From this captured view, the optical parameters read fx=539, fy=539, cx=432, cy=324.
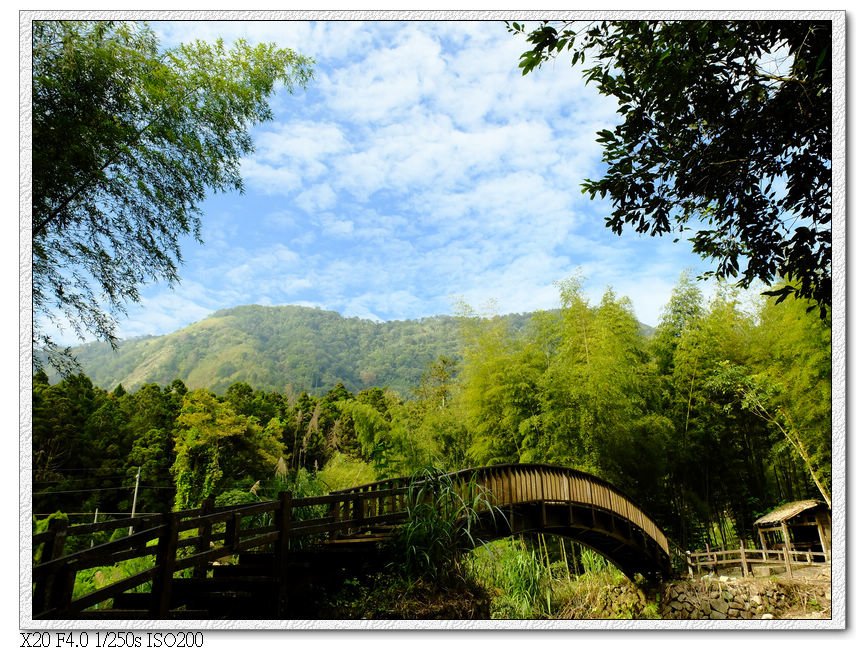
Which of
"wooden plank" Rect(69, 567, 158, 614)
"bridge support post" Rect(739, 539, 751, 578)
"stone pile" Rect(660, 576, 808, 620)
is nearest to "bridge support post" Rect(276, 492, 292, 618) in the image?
"wooden plank" Rect(69, 567, 158, 614)

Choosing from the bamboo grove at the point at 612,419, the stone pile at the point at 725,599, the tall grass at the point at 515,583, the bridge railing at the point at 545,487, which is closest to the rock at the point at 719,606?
the stone pile at the point at 725,599

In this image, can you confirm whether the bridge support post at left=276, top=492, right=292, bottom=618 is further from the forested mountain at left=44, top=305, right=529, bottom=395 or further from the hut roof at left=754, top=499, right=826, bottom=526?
the forested mountain at left=44, top=305, right=529, bottom=395

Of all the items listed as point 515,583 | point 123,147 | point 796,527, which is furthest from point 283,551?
point 796,527

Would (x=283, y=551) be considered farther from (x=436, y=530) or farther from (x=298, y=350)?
(x=298, y=350)

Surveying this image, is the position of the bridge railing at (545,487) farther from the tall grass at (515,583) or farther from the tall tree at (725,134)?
the tall tree at (725,134)

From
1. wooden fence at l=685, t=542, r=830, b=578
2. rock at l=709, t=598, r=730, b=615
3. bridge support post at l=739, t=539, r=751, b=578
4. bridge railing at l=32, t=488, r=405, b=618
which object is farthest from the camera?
bridge support post at l=739, t=539, r=751, b=578
